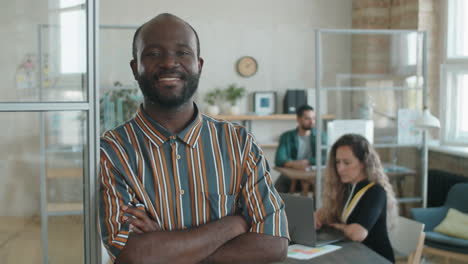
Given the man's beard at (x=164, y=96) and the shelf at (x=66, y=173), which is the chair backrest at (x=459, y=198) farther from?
the shelf at (x=66, y=173)

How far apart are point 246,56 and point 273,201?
578cm

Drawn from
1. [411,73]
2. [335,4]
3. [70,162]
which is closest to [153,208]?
[70,162]

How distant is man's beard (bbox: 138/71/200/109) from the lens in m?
1.37

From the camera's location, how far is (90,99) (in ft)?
4.39

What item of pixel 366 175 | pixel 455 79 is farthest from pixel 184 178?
pixel 455 79

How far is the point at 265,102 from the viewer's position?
23.2 ft

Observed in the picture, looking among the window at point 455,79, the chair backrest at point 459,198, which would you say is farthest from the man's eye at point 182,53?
the window at point 455,79

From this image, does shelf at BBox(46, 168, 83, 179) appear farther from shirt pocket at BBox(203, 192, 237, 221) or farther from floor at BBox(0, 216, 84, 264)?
shirt pocket at BBox(203, 192, 237, 221)

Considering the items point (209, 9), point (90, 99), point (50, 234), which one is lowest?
point (50, 234)

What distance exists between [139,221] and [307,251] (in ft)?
4.07

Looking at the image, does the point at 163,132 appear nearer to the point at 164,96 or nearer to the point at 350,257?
the point at 164,96

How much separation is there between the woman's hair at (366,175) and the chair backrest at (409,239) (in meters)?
0.09

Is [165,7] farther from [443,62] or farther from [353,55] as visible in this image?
[443,62]

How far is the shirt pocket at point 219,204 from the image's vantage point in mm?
1425
